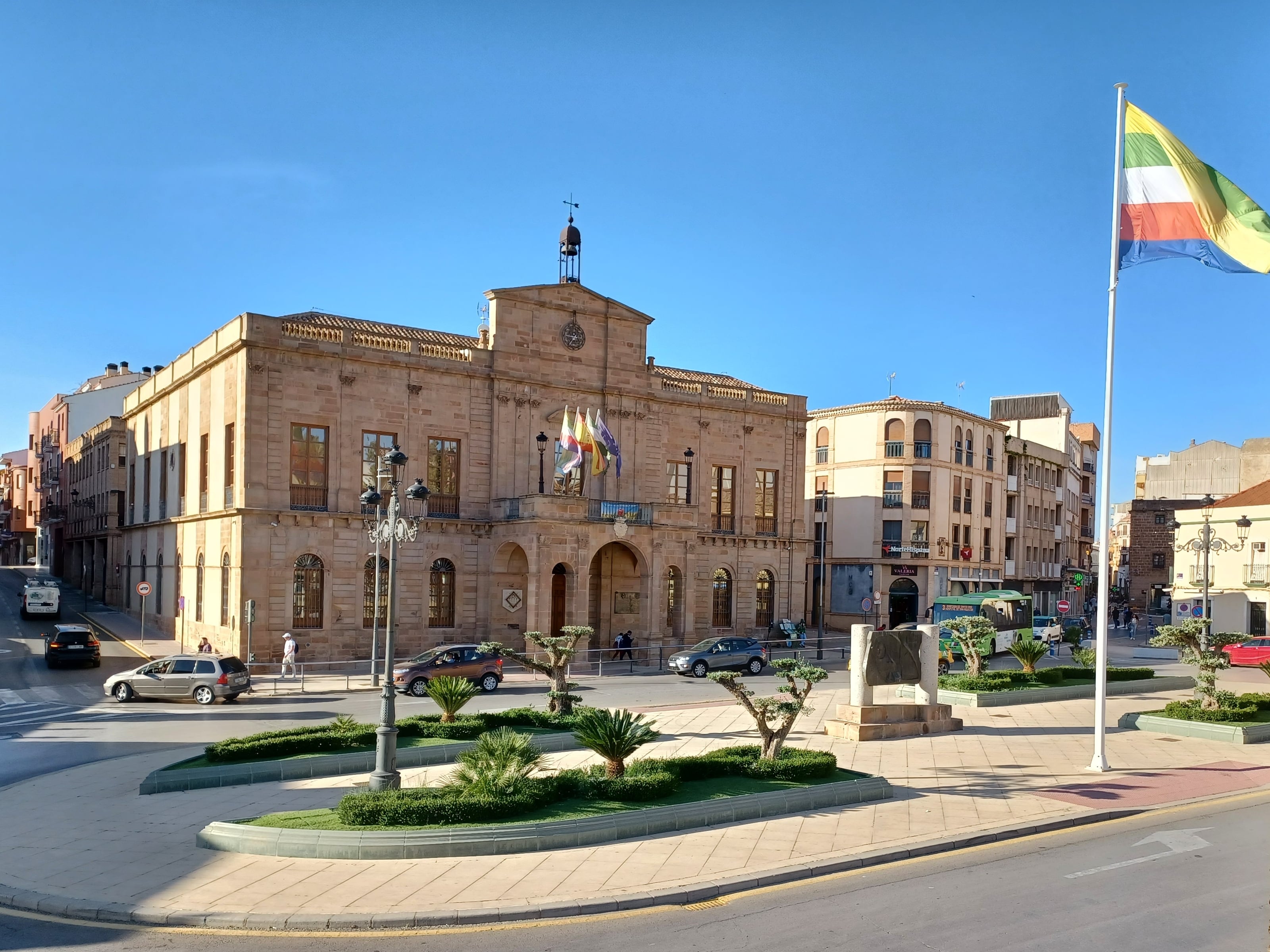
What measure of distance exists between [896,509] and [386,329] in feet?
105

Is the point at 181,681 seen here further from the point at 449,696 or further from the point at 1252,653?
the point at 1252,653

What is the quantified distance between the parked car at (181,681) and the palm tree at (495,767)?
684 inches

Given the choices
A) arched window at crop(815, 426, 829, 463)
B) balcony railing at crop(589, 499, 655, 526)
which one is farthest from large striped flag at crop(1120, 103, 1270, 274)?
arched window at crop(815, 426, 829, 463)

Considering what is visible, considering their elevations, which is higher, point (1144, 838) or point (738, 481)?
point (738, 481)

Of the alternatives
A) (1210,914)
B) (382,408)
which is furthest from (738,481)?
(1210,914)

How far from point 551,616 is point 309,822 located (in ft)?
98.0

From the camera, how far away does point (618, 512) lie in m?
43.2

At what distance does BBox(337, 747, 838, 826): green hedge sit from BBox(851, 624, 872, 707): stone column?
421 centimetres

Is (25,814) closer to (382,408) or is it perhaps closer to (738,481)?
(382,408)

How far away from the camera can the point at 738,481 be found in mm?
51125

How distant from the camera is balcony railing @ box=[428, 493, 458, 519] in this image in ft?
138

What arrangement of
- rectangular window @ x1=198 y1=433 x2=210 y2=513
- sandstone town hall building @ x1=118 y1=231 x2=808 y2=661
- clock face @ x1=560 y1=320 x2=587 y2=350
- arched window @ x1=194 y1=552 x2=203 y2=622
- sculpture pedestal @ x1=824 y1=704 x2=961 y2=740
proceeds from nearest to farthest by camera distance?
sculpture pedestal @ x1=824 y1=704 x2=961 y2=740
sandstone town hall building @ x1=118 y1=231 x2=808 y2=661
arched window @ x1=194 y1=552 x2=203 y2=622
rectangular window @ x1=198 y1=433 x2=210 y2=513
clock face @ x1=560 y1=320 x2=587 y2=350

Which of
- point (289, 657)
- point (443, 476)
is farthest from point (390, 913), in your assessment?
point (443, 476)

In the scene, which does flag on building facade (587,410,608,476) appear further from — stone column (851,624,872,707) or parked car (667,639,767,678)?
stone column (851,624,872,707)
